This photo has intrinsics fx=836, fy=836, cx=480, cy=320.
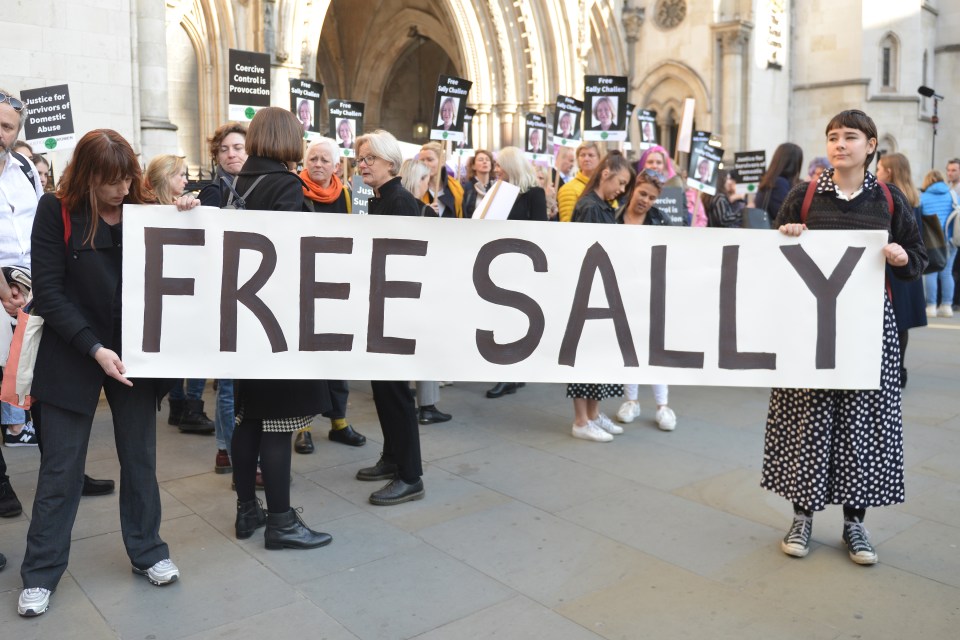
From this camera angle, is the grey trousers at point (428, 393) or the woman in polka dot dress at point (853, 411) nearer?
the woman in polka dot dress at point (853, 411)

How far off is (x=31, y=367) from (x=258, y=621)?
138 centimetres

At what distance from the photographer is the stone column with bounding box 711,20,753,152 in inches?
872

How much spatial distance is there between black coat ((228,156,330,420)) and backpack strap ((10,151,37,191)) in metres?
1.74

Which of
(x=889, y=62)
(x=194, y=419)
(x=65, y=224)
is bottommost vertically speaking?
(x=194, y=419)

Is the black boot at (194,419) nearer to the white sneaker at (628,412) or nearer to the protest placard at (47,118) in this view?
the white sneaker at (628,412)

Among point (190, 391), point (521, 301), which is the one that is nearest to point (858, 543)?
point (521, 301)

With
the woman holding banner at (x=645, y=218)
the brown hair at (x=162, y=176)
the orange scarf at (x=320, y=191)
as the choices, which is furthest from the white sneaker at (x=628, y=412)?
the brown hair at (x=162, y=176)

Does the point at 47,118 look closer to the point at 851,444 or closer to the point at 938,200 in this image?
the point at 851,444

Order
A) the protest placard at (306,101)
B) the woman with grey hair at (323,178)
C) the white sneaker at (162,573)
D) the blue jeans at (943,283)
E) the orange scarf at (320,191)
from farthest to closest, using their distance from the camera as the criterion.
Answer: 1. the blue jeans at (943,283)
2. the protest placard at (306,101)
3. the orange scarf at (320,191)
4. the woman with grey hair at (323,178)
5. the white sneaker at (162,573)

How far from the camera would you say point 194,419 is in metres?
6.17

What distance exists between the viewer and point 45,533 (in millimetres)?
3402

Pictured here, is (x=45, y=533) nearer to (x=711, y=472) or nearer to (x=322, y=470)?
(x=322, y=470)

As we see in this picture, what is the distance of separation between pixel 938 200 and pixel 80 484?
12.4m

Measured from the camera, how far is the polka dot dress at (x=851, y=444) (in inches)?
152
